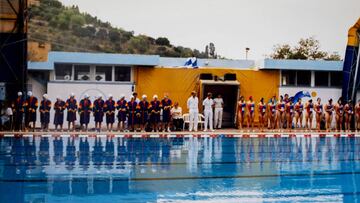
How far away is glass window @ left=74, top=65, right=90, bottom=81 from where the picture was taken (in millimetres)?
19562

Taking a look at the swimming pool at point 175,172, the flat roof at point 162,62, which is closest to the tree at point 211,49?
the flat roof at point 162,62

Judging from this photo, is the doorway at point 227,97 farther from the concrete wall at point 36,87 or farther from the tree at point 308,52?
the tree at point 308,52

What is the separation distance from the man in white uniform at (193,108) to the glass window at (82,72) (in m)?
4.96

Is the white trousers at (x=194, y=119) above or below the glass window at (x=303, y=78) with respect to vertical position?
below

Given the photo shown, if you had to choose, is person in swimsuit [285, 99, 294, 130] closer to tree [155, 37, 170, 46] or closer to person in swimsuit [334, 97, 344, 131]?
person in swimsuit [334, 97, 344, 131]

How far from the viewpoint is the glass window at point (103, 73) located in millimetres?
19750

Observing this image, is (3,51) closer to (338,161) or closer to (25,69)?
(25,69)

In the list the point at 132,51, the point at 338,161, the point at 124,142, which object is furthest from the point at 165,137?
the point at 132,51

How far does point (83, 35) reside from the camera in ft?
191

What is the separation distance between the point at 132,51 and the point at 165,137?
44.6 meters

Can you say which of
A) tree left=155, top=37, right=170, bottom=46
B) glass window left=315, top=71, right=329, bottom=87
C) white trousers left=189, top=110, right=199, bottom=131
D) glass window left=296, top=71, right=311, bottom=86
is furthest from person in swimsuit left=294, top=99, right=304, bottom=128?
tree left=155, top=37, right=170, bottom=46

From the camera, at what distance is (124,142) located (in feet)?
43.8

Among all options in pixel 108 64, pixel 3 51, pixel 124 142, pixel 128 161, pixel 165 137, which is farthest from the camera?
pixel 108 64

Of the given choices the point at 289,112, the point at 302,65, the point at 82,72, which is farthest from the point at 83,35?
the point at 289,112
